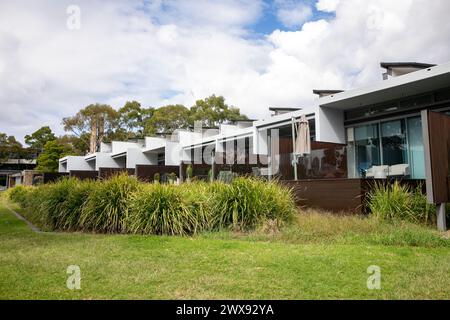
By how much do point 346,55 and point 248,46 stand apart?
5.06 metres

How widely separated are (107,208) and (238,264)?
4.03 m

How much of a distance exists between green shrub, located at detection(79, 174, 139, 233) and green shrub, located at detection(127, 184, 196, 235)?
266mm

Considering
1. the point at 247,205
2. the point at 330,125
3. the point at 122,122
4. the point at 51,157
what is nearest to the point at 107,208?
the point at 247,205

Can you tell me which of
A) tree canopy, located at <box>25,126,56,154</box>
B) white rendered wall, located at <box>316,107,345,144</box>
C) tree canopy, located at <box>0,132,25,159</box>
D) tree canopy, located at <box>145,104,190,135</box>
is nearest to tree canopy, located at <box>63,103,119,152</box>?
tree canopy, located at <box>145,104,190,135</box>

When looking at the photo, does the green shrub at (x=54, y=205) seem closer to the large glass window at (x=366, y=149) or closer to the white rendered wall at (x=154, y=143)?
the large glass window at (x=366, y=149)

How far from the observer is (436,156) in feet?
22.4

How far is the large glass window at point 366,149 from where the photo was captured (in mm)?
9852

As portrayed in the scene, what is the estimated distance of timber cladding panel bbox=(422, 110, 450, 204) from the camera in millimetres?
6637

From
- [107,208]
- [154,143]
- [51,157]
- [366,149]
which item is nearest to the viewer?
[107,208]

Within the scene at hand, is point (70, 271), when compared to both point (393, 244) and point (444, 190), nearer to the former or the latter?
point (393, 244)

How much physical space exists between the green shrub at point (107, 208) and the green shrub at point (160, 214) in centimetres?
27

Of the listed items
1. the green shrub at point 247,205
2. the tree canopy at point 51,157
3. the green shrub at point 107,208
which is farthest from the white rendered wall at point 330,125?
the tree canopy at point 51,157

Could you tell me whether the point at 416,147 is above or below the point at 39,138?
below

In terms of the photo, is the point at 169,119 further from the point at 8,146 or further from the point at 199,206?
→ the point at 199,206
